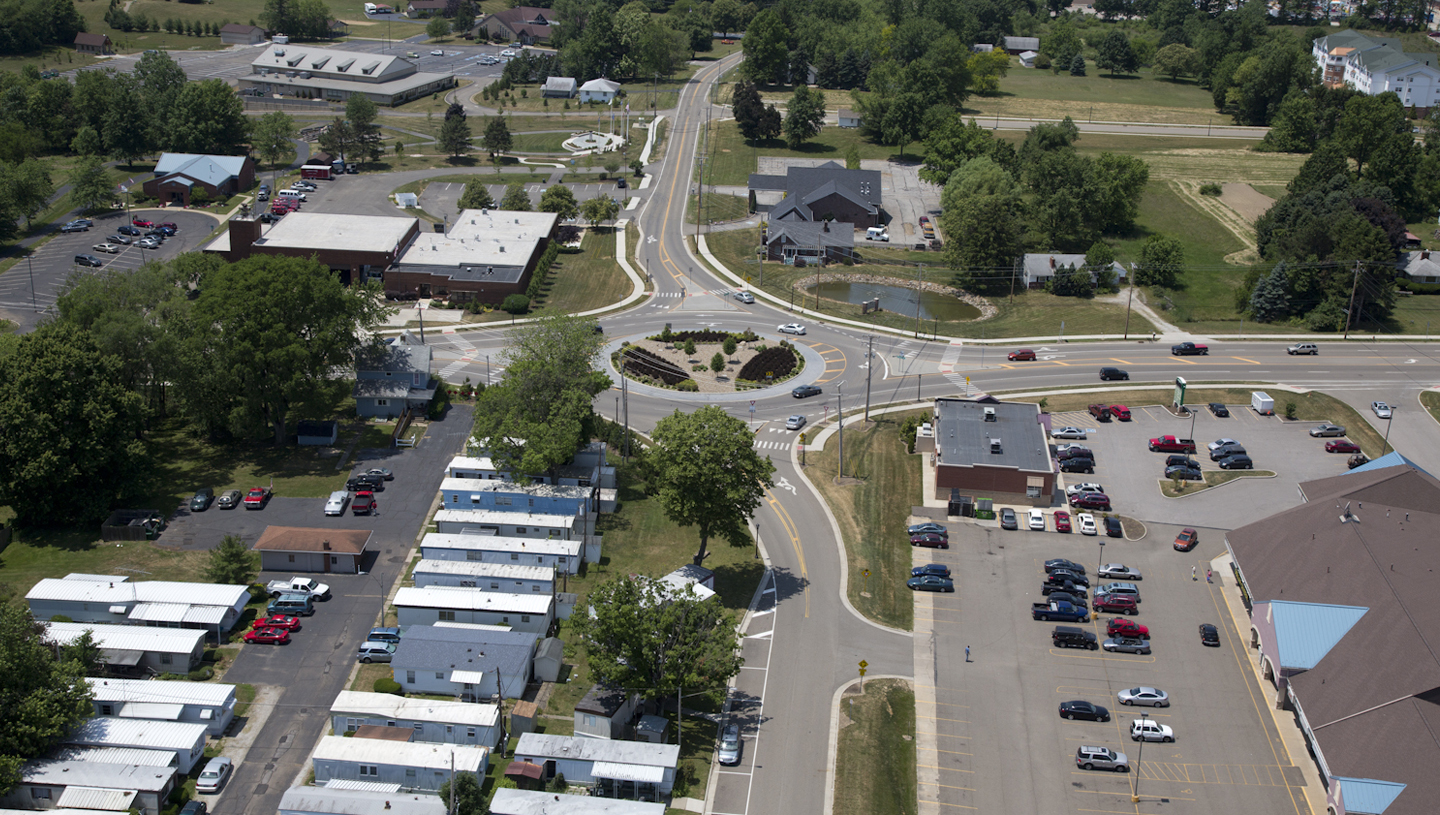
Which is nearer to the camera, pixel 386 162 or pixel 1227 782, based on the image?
pixel 1227 782

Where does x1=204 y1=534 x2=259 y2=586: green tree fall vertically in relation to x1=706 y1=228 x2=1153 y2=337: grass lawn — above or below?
below

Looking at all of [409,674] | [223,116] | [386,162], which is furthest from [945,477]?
[223,116]

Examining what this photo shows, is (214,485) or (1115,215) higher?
(1115,215)

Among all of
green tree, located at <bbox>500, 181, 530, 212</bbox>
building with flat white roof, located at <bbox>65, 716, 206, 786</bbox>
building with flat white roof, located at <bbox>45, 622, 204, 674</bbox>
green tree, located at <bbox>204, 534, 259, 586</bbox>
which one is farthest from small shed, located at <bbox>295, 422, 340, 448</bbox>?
green tree, located at <bbox>500, 181, 530, 212</bbox>

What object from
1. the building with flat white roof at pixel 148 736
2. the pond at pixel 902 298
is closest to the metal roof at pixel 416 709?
the building with flat white roof at pixel 148 736

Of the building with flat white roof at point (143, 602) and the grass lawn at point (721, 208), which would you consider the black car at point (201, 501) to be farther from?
the grass lawn at point (721, 208)

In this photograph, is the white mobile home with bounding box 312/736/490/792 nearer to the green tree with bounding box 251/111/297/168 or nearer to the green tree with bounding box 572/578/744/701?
the green tree with bounding box 572/578/744/701

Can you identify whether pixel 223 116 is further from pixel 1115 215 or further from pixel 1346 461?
pixel 1346 461
